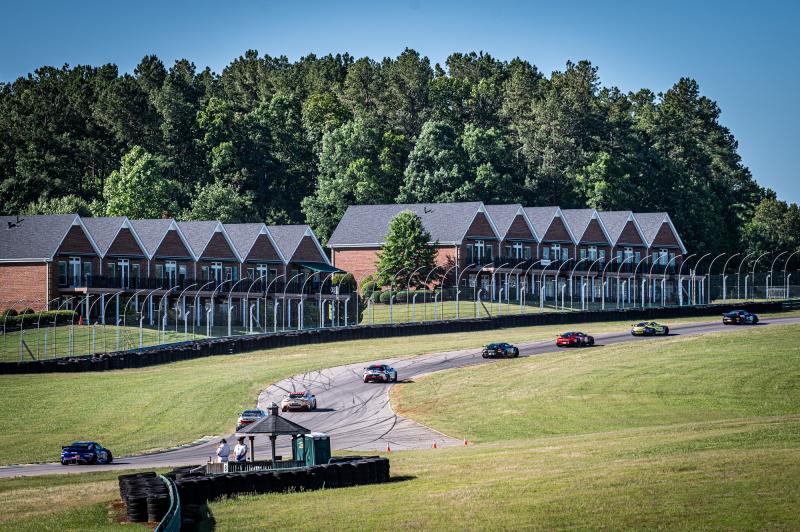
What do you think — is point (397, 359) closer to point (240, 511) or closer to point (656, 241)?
point (240, 511)

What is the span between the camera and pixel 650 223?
154 meters

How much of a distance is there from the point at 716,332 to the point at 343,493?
65811 millimetres

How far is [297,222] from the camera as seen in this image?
6594 inches

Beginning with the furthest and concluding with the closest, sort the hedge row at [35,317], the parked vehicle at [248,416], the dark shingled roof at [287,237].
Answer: the dark shingled roof at [287,237] → the hedge row at [35,317] → the parked vehicle at [248,416]

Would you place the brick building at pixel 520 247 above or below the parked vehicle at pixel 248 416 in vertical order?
above

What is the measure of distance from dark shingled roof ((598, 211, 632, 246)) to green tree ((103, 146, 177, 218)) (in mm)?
50805

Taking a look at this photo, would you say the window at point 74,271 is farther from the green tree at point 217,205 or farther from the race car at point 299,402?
the race car at point 299,402

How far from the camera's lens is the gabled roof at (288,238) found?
126312 mm

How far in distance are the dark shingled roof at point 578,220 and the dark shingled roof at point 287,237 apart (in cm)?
3415

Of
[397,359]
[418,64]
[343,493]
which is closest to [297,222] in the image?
[418,64]

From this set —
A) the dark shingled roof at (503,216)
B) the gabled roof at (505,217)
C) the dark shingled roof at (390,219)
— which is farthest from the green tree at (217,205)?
the dark shingled roof at (503,216)

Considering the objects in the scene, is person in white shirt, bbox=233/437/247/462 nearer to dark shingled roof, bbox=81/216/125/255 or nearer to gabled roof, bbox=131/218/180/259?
dark shingled roof, bbox=81/216/125/255

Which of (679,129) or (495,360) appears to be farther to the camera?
(679,129)

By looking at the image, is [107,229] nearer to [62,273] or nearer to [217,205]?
[62,273]
